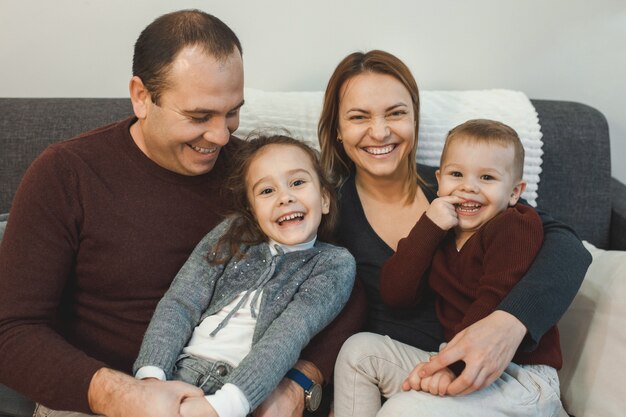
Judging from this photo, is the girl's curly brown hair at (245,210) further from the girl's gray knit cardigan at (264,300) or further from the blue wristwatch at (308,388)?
the blue wristwatch at (308,388)

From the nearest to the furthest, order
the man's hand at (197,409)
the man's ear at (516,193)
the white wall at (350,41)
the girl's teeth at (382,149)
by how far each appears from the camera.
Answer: the man's hand at (197,409)
the man's ear at (516,193)
the girl's teeth at (382,149)
the white wall at (350,41)

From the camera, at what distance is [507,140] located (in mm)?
1621

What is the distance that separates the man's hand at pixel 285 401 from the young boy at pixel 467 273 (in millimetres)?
103

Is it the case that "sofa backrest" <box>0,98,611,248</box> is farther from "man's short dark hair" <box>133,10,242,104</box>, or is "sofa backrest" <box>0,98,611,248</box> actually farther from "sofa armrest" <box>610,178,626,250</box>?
"man's short dark hair" <box>133,10,242,104</box>

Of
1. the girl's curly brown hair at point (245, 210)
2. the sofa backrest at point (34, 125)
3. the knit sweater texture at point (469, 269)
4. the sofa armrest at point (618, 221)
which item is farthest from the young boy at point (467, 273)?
the sofa backrest at point (34, 125)

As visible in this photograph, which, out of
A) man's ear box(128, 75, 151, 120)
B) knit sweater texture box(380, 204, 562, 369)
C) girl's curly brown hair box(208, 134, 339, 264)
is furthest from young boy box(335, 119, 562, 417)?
man's ear box(128, 75, 151, 120)

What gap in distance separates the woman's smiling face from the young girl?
0.15m

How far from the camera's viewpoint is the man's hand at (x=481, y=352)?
137 centimetres

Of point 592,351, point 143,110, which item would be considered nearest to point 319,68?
point 143,110

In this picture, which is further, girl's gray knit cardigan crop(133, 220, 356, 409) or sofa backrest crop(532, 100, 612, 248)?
sofa backrest crop(532, 100, 612, 248)

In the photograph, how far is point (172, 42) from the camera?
5.07ft

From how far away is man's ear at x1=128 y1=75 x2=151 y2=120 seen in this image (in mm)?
1600

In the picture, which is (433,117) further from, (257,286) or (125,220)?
(125,220)

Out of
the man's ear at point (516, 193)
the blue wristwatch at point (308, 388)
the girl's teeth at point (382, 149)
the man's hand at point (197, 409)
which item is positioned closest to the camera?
the man's hand at point (197, 409)
